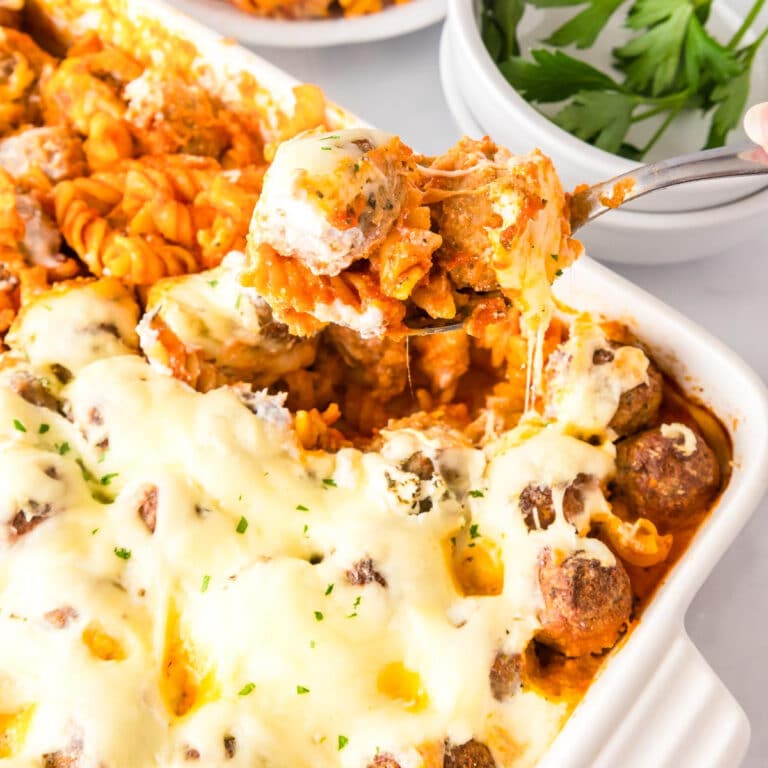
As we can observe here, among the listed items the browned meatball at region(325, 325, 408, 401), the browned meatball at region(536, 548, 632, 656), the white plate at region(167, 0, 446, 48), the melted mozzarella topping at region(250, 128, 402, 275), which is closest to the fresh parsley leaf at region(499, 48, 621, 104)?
the white plate at region(167, 0, 446, 48)

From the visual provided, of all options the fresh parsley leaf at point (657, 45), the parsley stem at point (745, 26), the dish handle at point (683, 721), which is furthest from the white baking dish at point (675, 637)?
the parsley stem at point (745, 26)

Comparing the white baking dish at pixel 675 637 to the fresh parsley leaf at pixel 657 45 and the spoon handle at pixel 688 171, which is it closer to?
the spoon handle at pixel 688 171

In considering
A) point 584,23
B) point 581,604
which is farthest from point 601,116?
point 581,604

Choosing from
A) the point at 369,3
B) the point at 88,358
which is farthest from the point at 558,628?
the point at 369,3

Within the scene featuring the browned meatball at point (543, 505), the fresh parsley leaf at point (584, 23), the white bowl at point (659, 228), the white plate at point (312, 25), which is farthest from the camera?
the white plate at point (312, 25)

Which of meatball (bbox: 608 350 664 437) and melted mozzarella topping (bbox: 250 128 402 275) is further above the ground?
melted mozzarella topping (bbox: 250 128 402 275)

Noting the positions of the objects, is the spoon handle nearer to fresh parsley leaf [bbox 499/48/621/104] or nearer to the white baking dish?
the white baking dish
